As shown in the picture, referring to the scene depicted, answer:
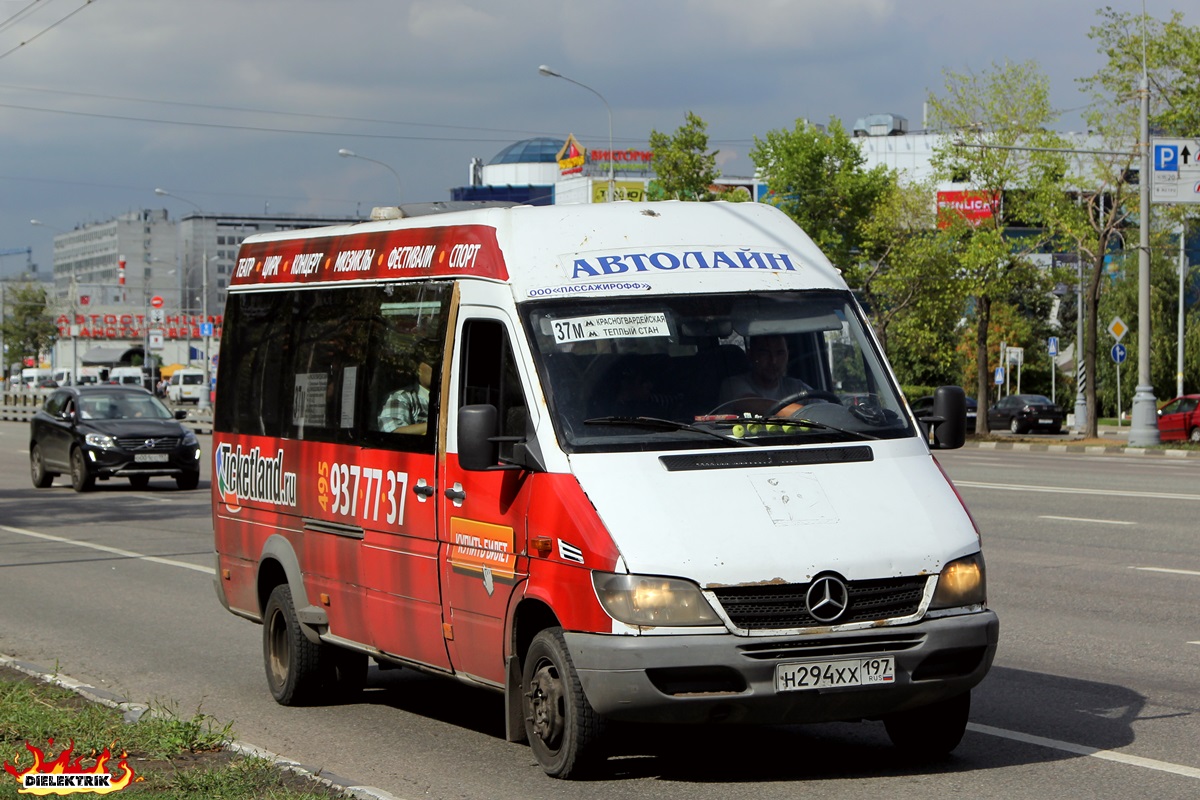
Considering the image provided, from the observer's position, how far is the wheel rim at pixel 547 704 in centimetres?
644

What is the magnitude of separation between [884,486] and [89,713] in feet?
12.4

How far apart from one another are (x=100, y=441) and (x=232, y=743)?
68.0 feet

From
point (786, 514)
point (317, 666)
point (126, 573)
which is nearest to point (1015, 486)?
point (126, 573)

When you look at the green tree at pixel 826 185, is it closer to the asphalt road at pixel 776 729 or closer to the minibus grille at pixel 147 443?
the minibus grille at pixel 147 443

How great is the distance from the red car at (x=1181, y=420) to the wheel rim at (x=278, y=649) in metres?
38.2

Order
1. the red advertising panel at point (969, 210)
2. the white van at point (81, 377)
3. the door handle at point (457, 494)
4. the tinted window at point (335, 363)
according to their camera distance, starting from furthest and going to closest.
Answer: the white van at point (81, 377) < the red advertising panel at point (969, 210) < the tinted window at point (335, 363) < the door handle at point (457, 494)

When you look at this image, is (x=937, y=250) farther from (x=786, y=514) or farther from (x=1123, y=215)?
(x=786, y=514)

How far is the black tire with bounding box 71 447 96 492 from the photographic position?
87.9 feet

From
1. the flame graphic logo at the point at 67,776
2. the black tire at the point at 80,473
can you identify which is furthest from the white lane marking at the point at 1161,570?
the black tire at the point at 80,473

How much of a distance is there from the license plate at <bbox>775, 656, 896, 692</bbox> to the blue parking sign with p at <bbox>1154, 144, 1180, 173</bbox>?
32615 millimetres

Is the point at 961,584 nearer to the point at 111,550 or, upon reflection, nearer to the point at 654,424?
the point at 654,424

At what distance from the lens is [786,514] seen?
6273 millimetres

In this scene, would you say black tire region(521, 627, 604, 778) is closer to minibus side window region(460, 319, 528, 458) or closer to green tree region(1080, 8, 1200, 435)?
minibus side window region(460, 319, 528, 458)

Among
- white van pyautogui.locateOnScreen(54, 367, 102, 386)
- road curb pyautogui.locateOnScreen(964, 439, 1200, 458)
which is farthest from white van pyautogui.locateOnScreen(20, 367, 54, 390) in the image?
road curb pyautogui.locateOnScreen(964, 439, 1200, 458)
